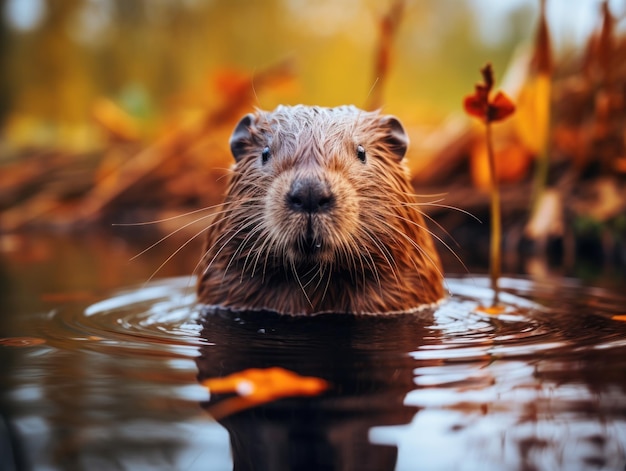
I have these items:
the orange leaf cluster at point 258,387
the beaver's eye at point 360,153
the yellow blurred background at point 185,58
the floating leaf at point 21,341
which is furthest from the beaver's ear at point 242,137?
the yellow blurred background at point 185,58

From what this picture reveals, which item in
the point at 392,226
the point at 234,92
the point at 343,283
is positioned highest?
the point at 234,92

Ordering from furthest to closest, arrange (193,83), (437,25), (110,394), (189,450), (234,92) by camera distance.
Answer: (193,83) → (437,25) → (234,92) → (110,394) → (189,450)

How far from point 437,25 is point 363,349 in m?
7.62

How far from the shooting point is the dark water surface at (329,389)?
1.37m

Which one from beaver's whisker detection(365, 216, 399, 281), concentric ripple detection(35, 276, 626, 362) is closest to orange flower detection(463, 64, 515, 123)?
beaver's whisker detection(365, 216, 399, 281)

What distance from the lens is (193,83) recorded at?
1069cm

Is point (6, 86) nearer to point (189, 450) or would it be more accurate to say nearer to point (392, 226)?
point (392, 226)

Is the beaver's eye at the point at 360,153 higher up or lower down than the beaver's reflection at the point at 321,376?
higher up

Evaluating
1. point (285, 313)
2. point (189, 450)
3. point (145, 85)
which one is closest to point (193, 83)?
point (145, 85)

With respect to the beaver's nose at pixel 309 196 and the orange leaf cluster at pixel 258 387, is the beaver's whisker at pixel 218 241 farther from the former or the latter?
the orange leaf cluster at pixel 258 387

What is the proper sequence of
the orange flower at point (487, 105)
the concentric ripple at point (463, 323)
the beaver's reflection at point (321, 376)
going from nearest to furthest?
the beaver's reflection at point (321, 376) < the concentric ripple at point (463, 323) < the orange flower at point (487, 105)

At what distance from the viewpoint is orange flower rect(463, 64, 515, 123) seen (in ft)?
9.53

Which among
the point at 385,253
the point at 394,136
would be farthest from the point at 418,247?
the point at 394,136

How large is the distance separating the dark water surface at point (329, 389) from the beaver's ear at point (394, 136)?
67cm
